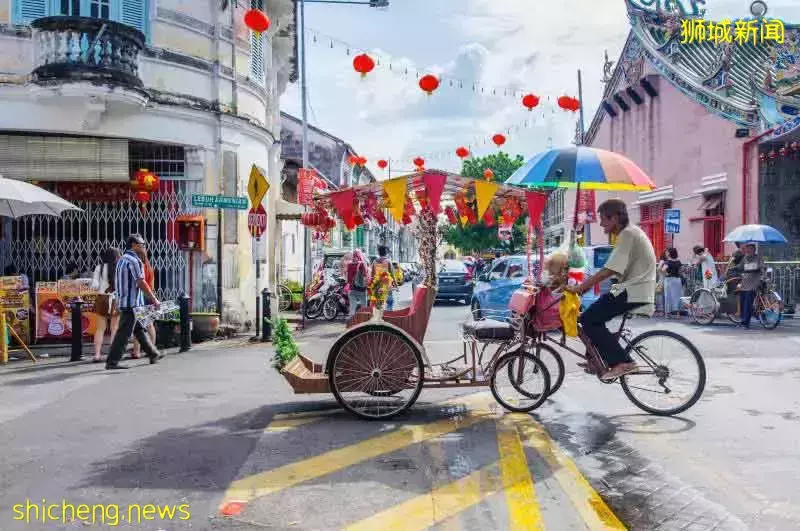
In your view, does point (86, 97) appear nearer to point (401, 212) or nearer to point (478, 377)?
point (401, 212)

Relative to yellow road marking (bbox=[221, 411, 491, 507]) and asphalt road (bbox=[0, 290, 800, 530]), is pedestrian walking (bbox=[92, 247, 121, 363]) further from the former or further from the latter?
yellow road marking (bbox=[221, 411, 491, 507])

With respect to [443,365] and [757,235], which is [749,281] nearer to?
[757,235]

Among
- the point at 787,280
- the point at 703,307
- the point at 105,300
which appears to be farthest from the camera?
the point at 787,280

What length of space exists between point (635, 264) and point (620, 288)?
251mm

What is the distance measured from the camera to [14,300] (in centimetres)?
1121

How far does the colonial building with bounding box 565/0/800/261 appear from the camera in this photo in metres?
18.9

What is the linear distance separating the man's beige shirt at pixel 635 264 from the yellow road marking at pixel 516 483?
5.31 ft

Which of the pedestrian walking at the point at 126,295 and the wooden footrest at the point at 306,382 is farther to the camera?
the pedestrian walking at the point at 126,295

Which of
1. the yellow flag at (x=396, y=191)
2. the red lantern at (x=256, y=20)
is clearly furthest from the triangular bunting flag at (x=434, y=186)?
the red lantern at (x=256, y=20)

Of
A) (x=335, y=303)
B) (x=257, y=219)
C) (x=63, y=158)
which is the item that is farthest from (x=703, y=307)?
(x=63, y=158)

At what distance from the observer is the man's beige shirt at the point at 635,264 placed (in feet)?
20.7

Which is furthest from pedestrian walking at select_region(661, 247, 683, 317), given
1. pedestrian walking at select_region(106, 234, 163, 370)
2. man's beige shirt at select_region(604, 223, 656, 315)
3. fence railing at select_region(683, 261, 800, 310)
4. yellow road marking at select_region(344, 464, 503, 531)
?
yellow road marking at select_region(344, 464, 503, 531)

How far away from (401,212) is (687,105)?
19544 millimetres

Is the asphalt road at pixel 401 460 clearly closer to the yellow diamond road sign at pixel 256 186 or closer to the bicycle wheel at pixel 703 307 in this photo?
the yellow diamond road sign at pixel 256 186
